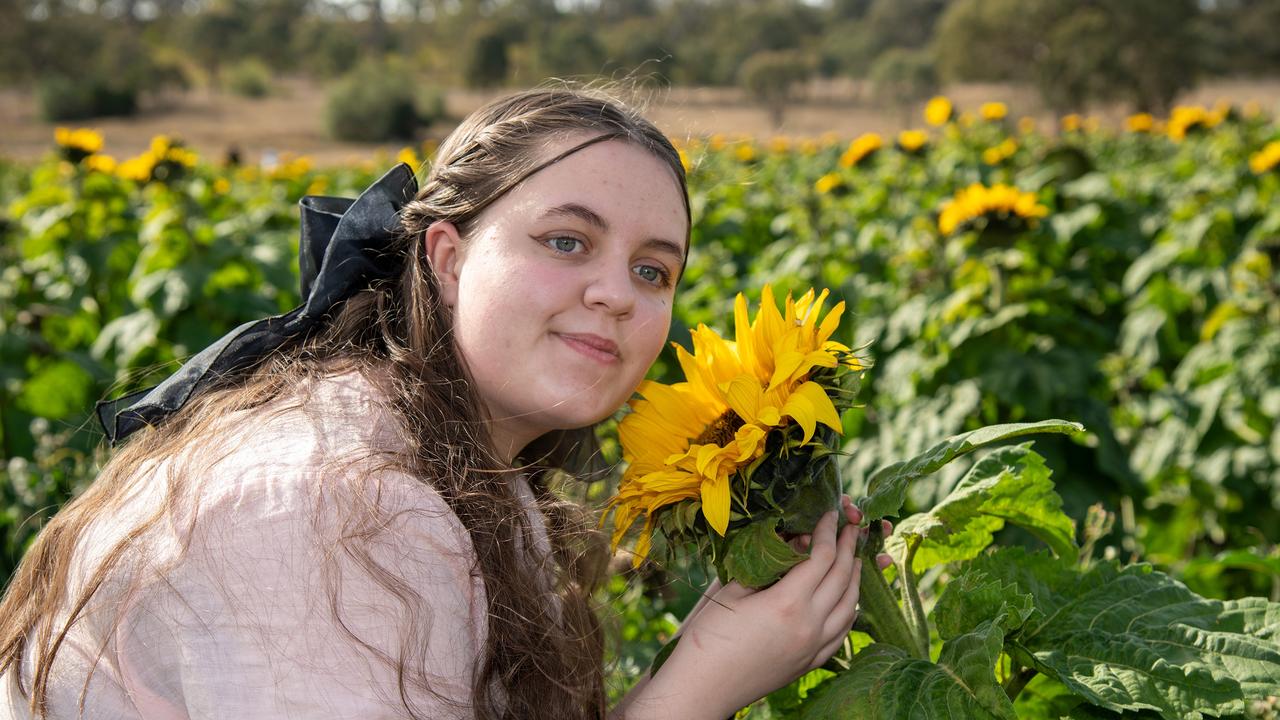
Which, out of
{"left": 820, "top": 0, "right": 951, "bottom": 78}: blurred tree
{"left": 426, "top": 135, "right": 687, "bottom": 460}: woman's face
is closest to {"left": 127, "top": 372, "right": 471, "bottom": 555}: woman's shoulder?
{"left": 426, "top": 135, "right": 687, "bottom": 460}: woman's face

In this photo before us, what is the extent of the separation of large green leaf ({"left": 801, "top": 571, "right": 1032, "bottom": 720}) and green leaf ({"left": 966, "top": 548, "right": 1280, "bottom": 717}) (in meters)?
0.05

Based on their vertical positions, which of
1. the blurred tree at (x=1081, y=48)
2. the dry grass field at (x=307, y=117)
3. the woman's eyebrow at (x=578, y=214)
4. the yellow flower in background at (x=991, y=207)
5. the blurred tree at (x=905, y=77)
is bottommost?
the dry grass field at (x=307, y=117)

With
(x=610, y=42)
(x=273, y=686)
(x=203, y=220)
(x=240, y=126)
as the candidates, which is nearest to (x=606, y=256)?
(x=273, y=686)

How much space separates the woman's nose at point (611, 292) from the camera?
1588 millimetres

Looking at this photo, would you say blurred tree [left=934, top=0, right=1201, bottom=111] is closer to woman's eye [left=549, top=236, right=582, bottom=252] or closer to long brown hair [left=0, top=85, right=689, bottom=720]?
long brown hair [left=0, top=85, right=689, bottom=720]

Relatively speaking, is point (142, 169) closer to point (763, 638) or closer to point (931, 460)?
point (763, 638)

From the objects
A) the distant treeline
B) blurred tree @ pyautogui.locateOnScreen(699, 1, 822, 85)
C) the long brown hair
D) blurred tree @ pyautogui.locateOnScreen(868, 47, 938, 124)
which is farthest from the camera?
blurred tree @ pyautogui.locateOnScreen(699, 1, 822, 85)

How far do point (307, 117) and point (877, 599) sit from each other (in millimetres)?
46838

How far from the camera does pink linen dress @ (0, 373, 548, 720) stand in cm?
129

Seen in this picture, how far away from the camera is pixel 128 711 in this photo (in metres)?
1.48

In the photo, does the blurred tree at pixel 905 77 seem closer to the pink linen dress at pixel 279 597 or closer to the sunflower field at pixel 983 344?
the sunflower field at pixel 983 344

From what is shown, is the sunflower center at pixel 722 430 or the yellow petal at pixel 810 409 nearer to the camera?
the yellow petal at pixel 810 409

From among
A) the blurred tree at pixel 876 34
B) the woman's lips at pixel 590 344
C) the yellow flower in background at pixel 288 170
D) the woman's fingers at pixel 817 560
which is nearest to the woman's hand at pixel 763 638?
the woman's fingers at pixel 817 560

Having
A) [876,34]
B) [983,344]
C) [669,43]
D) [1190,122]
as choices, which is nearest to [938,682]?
[983,344]
